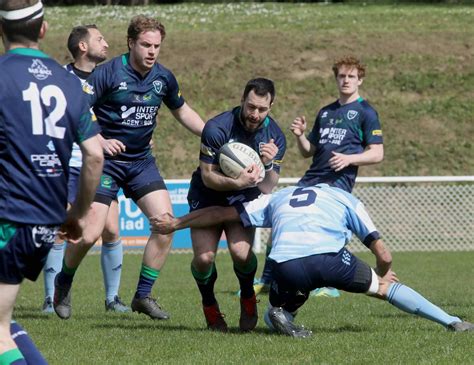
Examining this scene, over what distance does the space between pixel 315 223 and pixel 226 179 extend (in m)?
0.79

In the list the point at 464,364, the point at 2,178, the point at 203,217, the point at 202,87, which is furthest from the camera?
the point at 202,87

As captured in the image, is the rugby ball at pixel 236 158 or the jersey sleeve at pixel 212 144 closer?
the rugby ball at pixel 236 158

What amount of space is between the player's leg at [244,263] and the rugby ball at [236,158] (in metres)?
0.48

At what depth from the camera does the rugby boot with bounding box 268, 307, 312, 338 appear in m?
6.60

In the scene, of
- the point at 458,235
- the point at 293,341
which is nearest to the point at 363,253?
the point at 458,235

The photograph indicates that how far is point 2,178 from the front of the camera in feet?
13.9

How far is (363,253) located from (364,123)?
893cm

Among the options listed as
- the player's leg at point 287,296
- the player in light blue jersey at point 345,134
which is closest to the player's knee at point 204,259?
the player's leg at point 287,296

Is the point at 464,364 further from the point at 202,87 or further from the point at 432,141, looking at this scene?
the point at 202,87

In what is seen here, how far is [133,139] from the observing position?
26.8 feet

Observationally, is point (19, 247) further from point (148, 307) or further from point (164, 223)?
point (148, 307)

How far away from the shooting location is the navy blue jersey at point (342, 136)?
31.8 feet

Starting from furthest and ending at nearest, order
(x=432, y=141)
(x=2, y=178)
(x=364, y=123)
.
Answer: (x=432, y=141) < (x=364, y=123) < (x=2, y=178)

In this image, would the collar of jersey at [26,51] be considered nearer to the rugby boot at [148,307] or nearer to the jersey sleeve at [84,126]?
the jersey sleeve at [84,126]
